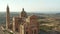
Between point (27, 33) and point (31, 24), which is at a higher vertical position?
point (31, 24)

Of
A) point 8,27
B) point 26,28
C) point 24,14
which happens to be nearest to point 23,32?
point 26,28

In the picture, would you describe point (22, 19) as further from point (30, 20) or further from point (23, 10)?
point (30, 20)

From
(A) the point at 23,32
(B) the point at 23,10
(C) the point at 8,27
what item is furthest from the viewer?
(C) the point at 8,27

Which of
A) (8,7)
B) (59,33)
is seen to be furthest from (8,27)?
(59,33)

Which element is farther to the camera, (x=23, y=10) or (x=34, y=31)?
(x=23, y=10)

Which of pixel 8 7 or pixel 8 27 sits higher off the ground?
pixel 8 7

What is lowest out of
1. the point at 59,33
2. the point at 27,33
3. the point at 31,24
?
the point at 59,33

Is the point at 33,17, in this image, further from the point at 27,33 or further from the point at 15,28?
the point at 15,28

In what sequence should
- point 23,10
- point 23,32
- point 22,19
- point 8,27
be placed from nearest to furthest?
point 23,32 < point 22,19 < point 23,10 < point 8,27

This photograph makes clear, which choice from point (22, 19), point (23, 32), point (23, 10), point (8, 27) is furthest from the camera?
point (8, 27)
